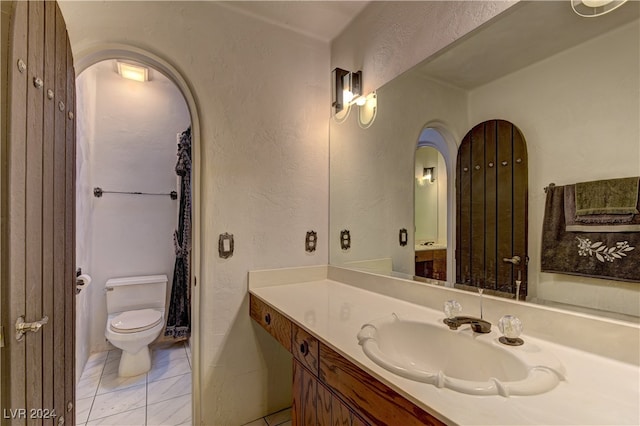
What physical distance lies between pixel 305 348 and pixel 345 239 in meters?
0.93

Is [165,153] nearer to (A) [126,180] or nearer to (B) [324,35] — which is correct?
(A) [126,180]

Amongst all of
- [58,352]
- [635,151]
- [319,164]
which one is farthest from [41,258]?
[635,151]

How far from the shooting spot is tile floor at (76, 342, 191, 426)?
5.67 feet

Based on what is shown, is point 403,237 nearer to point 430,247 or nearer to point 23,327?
point 430,247

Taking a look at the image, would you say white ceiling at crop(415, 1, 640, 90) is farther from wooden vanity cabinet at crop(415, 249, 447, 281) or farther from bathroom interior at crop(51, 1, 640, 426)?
wooden vanity cabinet at crop(415, 249, 447, 281)

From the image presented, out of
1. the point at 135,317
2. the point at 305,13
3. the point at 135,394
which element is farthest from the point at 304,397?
the point at 305,13

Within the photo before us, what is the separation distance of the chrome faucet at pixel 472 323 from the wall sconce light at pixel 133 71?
3024 mm

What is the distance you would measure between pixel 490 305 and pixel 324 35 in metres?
1.87

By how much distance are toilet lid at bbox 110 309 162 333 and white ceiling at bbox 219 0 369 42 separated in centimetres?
227

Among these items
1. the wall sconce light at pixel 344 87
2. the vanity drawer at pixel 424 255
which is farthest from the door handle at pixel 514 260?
the wall sconce light at pixel 344 87

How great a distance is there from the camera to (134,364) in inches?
86.6

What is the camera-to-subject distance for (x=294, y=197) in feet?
6.13

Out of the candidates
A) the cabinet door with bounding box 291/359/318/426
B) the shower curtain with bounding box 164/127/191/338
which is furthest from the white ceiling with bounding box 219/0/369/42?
the cabinet door with bounding box 291/359/318/426

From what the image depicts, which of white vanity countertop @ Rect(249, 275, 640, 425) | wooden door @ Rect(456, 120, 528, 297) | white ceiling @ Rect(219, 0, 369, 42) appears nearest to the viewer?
white vanity countertop @ Rect(249, 275, 640, 425)
